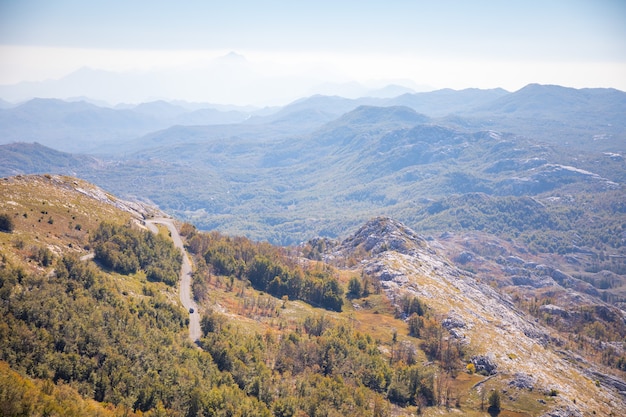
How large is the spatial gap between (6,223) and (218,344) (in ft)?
254

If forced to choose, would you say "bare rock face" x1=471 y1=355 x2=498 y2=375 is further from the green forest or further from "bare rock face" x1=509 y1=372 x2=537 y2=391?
"bare rock face" x1=509 y1=372 x2=537 y2=391

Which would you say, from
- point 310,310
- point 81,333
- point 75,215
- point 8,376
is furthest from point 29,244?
point 310,310

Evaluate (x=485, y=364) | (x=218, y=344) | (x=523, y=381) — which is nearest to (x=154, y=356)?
(x=218, y=344)

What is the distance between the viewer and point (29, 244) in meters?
119

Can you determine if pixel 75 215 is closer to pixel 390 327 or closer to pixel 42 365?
pixel 42 365

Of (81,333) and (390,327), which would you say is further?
(390,327)

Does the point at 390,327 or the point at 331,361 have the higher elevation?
the point at 331,361

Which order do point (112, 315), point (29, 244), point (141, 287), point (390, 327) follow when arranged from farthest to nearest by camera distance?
point (390, 327) → point (141, 287) → point (29, 244) → point (112, 315)

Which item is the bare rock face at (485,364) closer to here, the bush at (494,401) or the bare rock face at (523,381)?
the bare rock face at (523,381)

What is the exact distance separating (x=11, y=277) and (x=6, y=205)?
186ft

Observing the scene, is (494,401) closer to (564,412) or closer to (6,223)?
(564,412)

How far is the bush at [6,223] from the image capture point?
12125 cm

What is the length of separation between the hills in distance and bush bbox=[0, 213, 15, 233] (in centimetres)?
61

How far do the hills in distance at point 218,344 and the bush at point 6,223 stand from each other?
609mm
